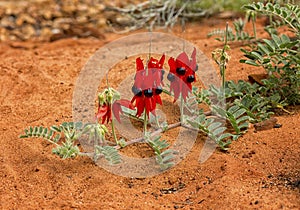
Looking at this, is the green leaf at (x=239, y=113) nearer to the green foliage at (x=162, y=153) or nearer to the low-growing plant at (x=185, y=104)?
the low-growing plant at (x=185, y=104)

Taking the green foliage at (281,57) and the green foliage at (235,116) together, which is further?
the green foliage at (281,57)

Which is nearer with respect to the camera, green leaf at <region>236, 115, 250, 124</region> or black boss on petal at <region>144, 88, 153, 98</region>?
black boss on petal at <region>144, 88, 153, 98</region>

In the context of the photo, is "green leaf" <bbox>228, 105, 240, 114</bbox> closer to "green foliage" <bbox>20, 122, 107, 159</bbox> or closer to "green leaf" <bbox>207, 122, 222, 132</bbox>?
"green leaf" <bbox>207, 122, 222, 132</bbox>

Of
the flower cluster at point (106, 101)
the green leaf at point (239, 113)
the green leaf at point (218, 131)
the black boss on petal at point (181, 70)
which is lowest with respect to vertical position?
the green leaf at point (218, 131)

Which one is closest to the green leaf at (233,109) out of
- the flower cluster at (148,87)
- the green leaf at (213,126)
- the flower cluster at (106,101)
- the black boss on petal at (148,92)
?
the green leaf at (213,126)

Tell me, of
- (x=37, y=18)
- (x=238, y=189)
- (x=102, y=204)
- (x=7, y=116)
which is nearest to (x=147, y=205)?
(x=102, y=204)

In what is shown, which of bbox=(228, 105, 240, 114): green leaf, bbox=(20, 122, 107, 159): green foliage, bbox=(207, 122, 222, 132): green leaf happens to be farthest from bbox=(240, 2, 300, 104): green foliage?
bbox=(20, 122, 107, 159): green foliage

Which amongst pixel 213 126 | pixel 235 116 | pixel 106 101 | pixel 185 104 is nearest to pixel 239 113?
pixel 235 116
